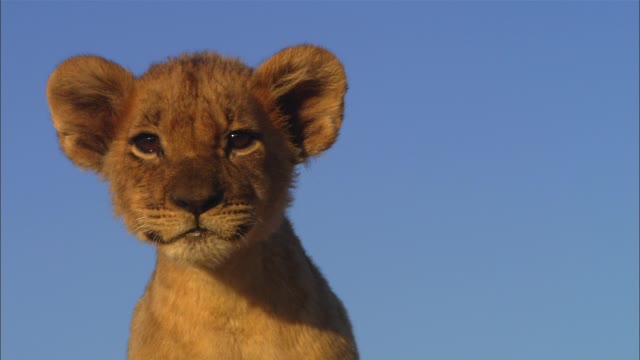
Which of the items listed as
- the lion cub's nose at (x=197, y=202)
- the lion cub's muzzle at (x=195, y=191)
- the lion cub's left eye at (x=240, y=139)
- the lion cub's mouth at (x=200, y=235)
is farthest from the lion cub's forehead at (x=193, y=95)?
the lion cub's mouth at (x=200, y=235)

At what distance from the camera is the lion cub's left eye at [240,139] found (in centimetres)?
1159

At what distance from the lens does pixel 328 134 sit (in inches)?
496

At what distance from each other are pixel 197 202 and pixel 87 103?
222 centimetres

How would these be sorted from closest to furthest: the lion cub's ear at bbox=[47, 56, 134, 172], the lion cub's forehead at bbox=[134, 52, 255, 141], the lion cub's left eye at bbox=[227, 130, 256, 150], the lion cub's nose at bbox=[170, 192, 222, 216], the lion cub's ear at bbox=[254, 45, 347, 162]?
the lion cub's nose at bbox=[170, 192, 222, 216], the lion cub's forehead at bbox=[134, 52, 255, 141], the lion cub's left eye at bbox=[227, 130, 256, 150], the lion cub's ear at bbox=[47, 56, 134, 172], the lion cub's ear at bbox=[254, 45, 347, 162]

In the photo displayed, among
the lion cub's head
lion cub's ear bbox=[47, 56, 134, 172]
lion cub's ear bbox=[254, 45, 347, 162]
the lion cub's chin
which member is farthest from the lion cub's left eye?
lion cub's ear bbox=[47, 56, 134, 172]

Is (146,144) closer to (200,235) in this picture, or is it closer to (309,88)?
(200,235)

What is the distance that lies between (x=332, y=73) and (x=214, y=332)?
8.22 feet

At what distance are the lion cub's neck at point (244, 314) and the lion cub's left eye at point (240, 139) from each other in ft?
2.80

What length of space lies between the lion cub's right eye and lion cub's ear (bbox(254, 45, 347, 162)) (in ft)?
4.21

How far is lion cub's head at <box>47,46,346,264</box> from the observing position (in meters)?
11.1

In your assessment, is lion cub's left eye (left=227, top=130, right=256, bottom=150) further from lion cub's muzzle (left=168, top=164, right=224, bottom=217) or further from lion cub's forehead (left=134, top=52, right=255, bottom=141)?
lion cub's muzzle (left=168, top=164, right=224, bottom=217)

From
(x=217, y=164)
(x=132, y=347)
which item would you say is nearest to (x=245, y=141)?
(x=217, y=164)

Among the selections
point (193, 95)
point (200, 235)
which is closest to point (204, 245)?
point (200, 235)

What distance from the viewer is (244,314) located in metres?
11.9
